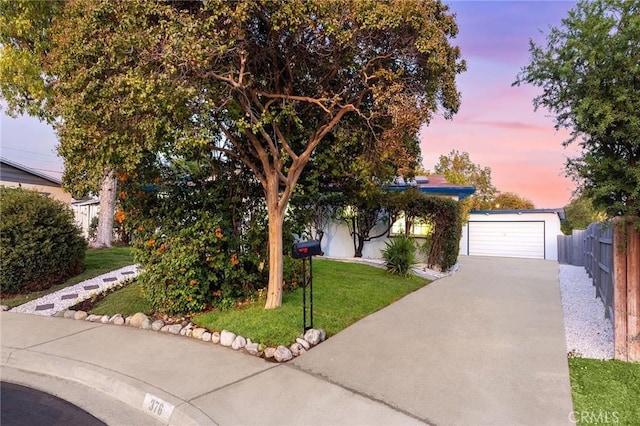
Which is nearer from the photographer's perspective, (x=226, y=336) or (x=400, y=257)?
(x=226, y=336)

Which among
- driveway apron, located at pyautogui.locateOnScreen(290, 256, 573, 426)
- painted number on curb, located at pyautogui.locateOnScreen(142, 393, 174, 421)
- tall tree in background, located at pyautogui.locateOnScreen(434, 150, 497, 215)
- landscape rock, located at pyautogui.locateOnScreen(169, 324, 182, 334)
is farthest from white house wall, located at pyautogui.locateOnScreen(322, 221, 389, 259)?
tall tree in background, located at pyautogui.locateOnScreen(434, 150, 497, 215)

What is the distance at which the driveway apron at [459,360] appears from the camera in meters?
3.47

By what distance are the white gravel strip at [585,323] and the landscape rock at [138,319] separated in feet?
19.2

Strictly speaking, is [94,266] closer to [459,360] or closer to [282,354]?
[282,354]

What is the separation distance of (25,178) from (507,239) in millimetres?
20812

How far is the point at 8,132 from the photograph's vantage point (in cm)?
1555

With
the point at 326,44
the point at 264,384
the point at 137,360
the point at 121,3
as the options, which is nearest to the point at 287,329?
the point at 264,384

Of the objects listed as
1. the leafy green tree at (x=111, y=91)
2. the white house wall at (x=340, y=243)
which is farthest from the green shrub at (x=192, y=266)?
the white house wall at (x=340, y=243)

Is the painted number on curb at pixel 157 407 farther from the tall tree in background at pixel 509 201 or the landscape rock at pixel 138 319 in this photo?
the tall tree in background at pixel 509 201

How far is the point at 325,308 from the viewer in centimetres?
626

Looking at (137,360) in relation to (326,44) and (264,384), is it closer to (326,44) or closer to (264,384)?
(264,384)

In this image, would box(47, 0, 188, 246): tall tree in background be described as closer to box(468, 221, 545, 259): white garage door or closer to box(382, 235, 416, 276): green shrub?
box(382, 235, 416, 276): green shrub

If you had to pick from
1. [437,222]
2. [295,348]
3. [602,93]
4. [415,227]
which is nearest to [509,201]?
[415,227]

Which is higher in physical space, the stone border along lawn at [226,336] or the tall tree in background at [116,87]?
the tall tree in background at [116,87]
